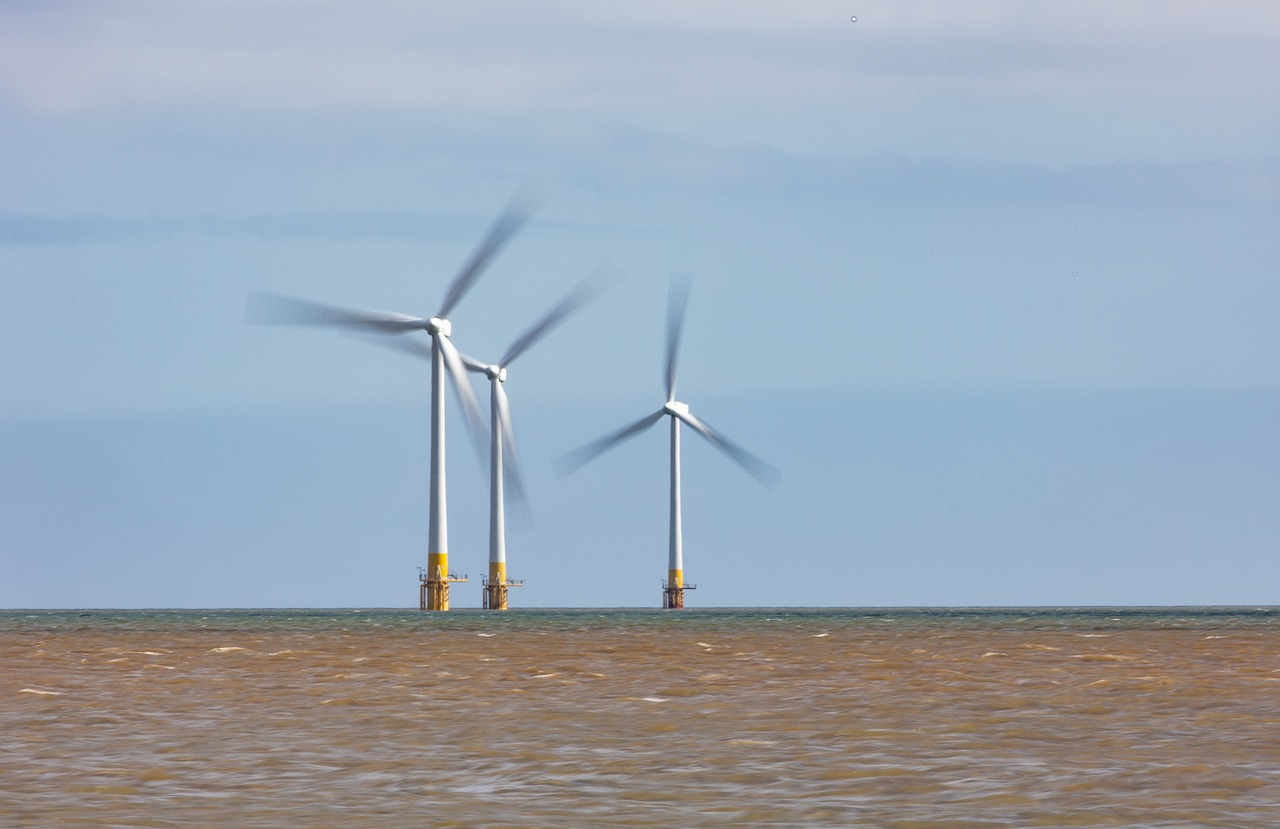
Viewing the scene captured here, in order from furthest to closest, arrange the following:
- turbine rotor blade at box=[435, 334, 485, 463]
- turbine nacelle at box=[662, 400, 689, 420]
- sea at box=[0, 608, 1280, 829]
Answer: turbine nacelle at box=[662, 400, 689, 420], turbine rotor blade at box=[435, 334, 485, 463], sea at box=[0, 608, 1280, 829]

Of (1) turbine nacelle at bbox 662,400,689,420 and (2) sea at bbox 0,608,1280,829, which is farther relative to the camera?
(1) turbine nacelle at bbox 662,400,689,420

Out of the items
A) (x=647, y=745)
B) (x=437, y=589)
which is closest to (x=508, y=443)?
(x=437, y=589)

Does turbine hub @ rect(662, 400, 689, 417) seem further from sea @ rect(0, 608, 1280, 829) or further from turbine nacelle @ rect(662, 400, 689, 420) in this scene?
sea @ rect(0, 608, 1280, 829)

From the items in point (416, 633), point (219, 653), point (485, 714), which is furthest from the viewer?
point (416, 633)

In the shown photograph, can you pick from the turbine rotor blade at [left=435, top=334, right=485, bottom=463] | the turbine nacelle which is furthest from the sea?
the turbine nacelle

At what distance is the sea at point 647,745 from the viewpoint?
18.0m

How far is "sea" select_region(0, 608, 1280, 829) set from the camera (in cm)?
1800

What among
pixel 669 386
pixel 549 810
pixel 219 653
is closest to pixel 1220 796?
pixel 549 810

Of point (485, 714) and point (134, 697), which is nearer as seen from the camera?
point (485, 714)

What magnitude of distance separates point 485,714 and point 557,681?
10.2 m

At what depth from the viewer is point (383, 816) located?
1773cm

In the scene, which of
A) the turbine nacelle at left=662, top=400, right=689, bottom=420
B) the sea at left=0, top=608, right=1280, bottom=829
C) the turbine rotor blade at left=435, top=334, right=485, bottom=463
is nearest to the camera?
the sea at left=0, top=608, right=1280, bottom=829

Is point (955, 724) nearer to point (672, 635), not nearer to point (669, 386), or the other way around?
point (672, 635)

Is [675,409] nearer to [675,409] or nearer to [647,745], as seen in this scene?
[675,409]
